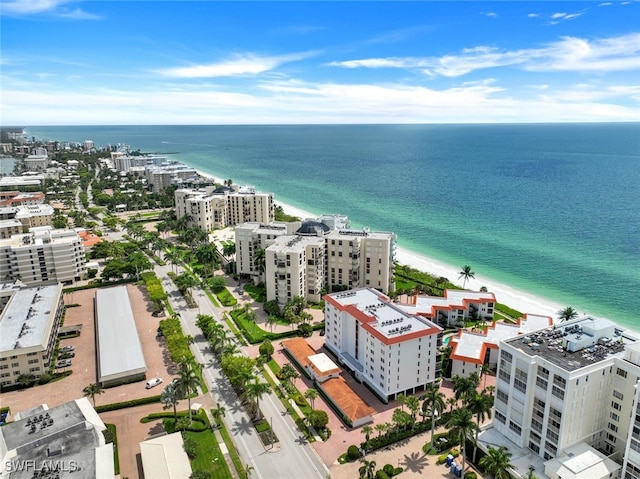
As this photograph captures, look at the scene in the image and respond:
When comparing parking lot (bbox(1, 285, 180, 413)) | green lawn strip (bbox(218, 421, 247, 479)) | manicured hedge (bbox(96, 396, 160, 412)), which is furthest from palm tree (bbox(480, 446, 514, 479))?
parking lot (bbox(1, 285, 180, 413))

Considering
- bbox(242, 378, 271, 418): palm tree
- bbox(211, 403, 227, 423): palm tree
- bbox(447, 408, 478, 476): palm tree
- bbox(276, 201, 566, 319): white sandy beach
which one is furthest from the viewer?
bbox(276, 201, 566, 319): white sandy beach

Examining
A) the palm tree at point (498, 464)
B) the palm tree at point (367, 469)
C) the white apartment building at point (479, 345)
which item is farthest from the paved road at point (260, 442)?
the white apartment building at point (479, 345)

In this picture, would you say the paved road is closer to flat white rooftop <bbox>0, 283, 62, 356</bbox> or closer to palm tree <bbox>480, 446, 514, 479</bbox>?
palm tree <bbox>480, 446, 514, 479</bbox>

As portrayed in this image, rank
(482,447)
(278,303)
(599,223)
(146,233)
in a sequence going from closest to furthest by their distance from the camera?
(482,447)
(278,303)
(146,233)
(599,223)

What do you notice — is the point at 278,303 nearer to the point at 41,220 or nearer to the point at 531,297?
the point at 531,297

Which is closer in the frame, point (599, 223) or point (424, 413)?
point (424, 413)

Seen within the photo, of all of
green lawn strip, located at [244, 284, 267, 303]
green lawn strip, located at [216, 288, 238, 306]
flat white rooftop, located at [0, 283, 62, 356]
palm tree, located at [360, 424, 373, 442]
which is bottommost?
palm tree, located at [360, 424, 373, 442]

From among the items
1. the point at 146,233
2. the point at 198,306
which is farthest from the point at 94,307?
the point at 146,233
